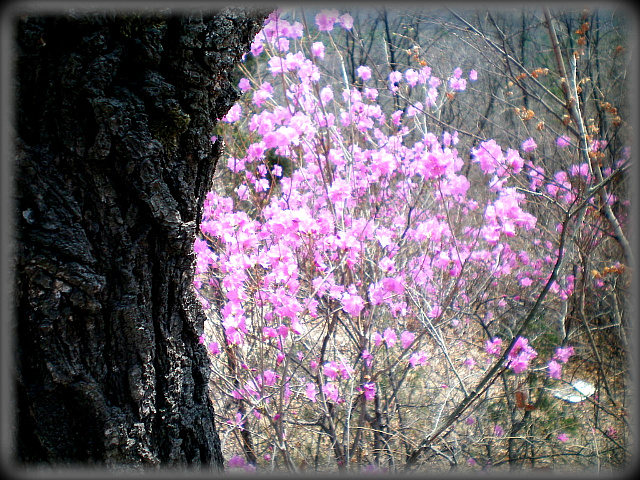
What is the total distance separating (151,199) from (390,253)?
6.59 feet

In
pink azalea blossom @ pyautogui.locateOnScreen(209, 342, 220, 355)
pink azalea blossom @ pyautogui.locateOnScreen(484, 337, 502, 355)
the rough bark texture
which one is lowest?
pink azalea blossom @ pyautogui.locateOnScreen(484, 337, 502, 355)

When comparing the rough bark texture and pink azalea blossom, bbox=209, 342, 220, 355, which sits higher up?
the rough bark texture

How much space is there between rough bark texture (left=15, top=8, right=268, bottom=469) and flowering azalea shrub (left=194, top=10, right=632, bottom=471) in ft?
2.44

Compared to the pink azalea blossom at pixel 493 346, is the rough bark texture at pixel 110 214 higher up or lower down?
higher up

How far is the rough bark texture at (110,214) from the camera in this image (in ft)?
2.94

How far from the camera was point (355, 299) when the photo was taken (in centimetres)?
208

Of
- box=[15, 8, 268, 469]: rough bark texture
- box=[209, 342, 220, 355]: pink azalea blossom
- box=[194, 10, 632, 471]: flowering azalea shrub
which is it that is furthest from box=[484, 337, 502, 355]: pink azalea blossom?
box=[15, 8, 268, 469]: rough bark texture

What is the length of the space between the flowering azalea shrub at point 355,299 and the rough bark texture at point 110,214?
0.74 meters

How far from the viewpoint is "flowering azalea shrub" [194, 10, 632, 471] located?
84.6 inches

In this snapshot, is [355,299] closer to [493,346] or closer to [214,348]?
[214,348]

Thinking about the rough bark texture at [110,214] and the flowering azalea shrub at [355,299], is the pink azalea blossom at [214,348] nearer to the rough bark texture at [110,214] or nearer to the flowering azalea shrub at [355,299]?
the flowering azalea shrub at [355,299]

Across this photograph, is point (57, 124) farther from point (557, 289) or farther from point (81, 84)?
point (557, 289)

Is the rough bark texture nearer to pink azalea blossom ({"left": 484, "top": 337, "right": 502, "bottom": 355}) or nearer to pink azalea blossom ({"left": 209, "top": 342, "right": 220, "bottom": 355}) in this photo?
pink azalea blossom ({"left": 209, "top": 342, "right": 220, "bottom": 355})

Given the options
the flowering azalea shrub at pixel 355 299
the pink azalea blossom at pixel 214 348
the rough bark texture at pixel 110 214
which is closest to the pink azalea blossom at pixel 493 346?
the flowering azalea shrub at pixel 355 299
